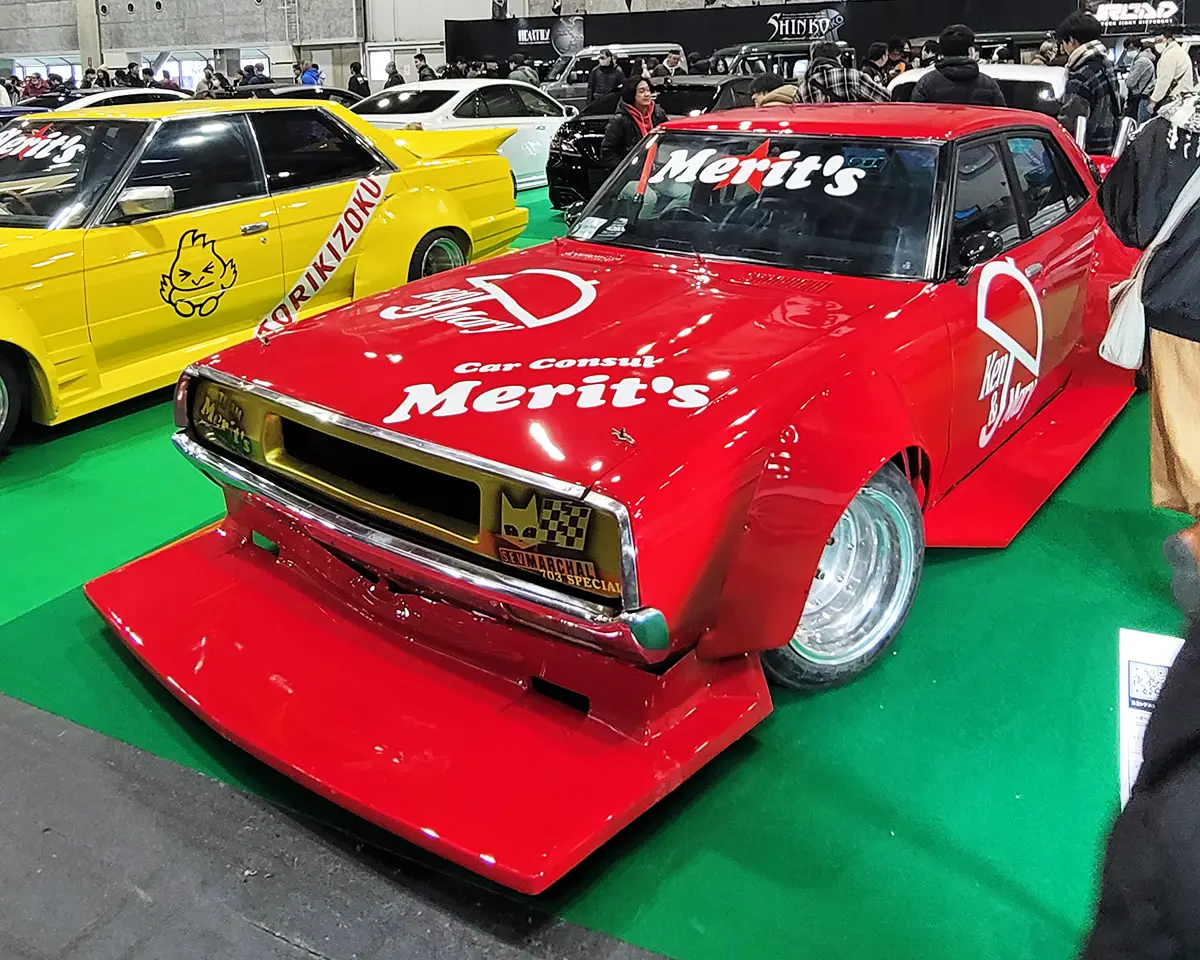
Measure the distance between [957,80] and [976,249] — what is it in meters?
3.81

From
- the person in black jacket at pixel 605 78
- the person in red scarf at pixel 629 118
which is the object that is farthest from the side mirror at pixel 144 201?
the person in black jacket at pixel 605 78

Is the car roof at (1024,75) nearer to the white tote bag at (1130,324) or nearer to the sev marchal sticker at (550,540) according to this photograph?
the white tote bag at (1130,324)

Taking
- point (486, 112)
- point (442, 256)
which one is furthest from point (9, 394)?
point (486, 112)

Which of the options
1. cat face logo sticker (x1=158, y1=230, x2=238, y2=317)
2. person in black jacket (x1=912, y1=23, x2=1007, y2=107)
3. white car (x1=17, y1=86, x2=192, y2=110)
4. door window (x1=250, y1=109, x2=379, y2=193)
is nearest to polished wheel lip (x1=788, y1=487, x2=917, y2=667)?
cat face logo sticker (x1=158, y1=230, x2=238, y2=317)

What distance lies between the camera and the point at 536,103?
36.9 ft

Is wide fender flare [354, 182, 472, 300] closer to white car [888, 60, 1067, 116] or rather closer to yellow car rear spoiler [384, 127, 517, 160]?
yellow car rear spoiler [384, 127, 517, 160]

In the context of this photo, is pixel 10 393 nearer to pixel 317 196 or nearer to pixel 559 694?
pixel 317 196

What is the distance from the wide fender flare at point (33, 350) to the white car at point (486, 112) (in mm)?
6306

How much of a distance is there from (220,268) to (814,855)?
3.86 meters

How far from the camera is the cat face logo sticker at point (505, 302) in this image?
112 inches

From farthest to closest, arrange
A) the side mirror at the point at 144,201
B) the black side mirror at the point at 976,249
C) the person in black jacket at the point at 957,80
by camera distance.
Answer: the person in black jacket at the point at 957,80 < the side mirror at the point at 144,201 < the black side mirror at the point at 976,249

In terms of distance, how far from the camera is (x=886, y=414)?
8.41 ft

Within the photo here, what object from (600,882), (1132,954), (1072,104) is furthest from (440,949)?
(1072,104)

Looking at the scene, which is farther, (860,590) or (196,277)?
(196,277)
